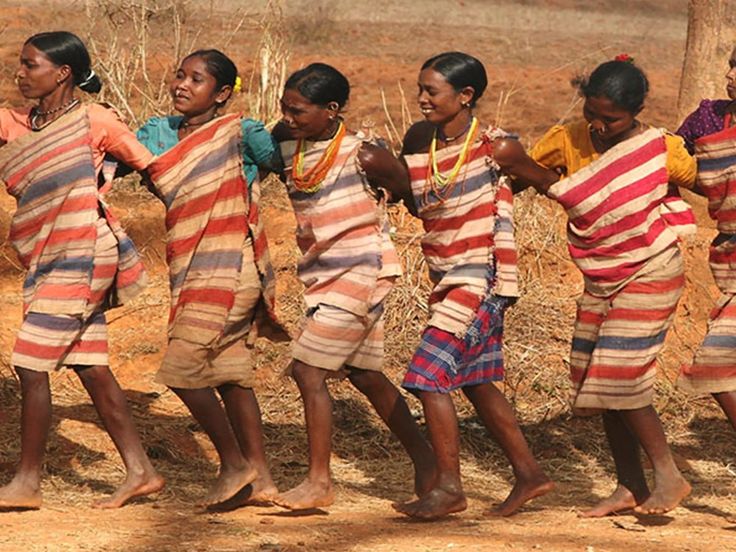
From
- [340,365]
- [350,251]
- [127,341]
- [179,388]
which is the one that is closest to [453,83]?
[350,251]

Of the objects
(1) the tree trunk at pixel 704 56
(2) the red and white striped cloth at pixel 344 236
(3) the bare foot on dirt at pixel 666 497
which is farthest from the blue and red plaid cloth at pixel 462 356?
(1) the tree trunk at pixel 704 56

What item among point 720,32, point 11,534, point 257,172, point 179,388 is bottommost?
point 11,534

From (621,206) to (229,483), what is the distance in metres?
1.75

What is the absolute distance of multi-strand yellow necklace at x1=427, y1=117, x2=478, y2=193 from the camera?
595 centimetres

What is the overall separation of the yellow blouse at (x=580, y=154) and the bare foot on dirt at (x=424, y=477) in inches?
48.3

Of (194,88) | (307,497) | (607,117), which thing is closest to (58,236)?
(194,88)

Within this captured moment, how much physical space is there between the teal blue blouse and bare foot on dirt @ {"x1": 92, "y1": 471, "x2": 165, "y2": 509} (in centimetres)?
116

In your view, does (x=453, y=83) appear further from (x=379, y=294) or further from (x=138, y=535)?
(x=138, y=535)

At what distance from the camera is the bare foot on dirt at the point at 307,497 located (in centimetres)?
580

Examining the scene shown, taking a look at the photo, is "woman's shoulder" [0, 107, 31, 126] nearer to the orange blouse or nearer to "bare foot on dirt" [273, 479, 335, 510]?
the orange blouse

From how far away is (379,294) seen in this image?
19.7 ft

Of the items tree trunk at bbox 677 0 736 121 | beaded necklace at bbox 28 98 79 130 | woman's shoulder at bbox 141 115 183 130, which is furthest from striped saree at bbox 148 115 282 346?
tree trunk at bbox 677 0 736 121

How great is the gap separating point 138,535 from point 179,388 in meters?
0.67

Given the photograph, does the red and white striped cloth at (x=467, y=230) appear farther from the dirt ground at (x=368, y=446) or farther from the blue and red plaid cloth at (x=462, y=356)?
the dirt ground at (x=368, y=446)
